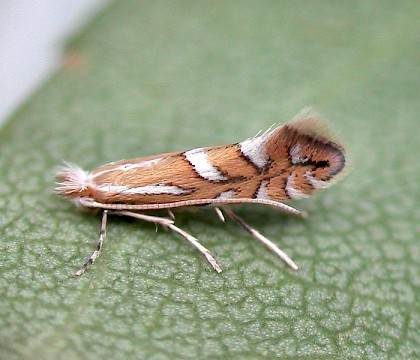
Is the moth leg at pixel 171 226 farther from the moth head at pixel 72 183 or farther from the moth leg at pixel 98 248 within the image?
the moth head at pixel 72 183

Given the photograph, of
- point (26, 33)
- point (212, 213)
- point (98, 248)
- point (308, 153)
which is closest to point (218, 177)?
point (212, 213)

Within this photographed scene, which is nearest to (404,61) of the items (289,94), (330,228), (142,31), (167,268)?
(289,94)

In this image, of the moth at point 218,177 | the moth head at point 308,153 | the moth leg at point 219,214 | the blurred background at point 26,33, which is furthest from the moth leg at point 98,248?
the blurred background at point 26,33

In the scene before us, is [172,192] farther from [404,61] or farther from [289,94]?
[404,61]

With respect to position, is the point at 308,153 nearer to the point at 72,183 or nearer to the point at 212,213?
the point at 212,213

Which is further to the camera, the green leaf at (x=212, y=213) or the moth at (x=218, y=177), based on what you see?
the moth at (x=218, y=177)

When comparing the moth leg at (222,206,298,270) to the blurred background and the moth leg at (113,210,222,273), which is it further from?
the blurred background
